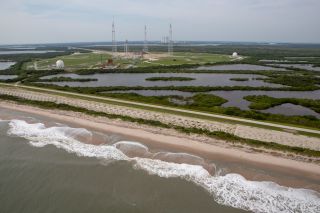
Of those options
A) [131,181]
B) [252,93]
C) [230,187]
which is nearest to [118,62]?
[252,93]

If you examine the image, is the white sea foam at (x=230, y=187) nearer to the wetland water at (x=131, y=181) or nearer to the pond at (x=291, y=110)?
the wetland water at (x=131, y=181)

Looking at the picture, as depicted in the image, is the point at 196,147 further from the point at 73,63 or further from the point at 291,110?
the point at 73,63

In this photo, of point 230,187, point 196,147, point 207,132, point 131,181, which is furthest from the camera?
point 207,132

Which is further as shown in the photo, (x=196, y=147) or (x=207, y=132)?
(x=207, y=132)

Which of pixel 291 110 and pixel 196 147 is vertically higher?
pixel 291 110

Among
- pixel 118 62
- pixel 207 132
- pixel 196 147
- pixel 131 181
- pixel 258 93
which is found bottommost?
pixel 131 181

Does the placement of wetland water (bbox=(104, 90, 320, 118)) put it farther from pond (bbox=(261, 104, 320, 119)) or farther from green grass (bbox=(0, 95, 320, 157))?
green grass (bbox=(0, 95, 320, 157))

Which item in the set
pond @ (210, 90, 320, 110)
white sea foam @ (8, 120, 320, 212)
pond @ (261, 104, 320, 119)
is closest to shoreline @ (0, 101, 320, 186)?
white sea foam @ (8, 120, 320, 212)
